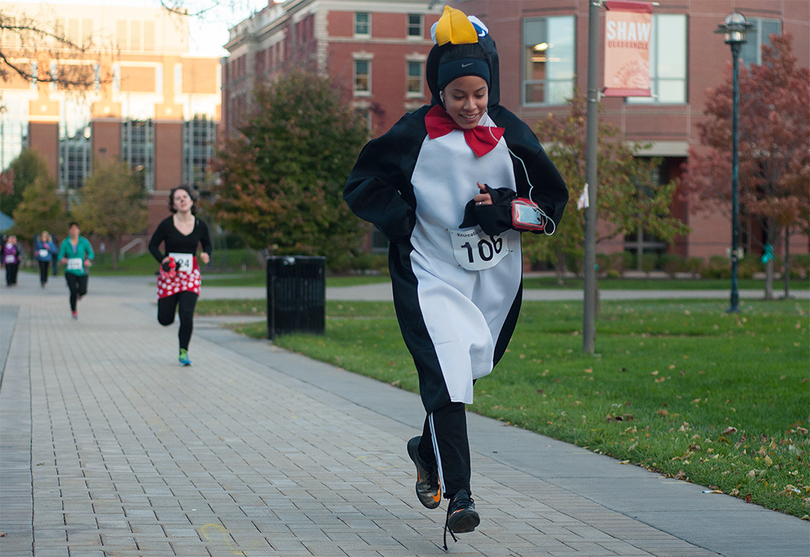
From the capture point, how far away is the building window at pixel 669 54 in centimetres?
3938

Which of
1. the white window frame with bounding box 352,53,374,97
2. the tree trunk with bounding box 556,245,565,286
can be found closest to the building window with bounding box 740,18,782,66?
the tree trunk with bounding box 556,245,565,286

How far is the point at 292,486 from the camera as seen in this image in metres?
5.52

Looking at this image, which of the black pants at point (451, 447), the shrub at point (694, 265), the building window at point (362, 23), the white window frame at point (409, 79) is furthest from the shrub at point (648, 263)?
the black pants at point (451, 447)

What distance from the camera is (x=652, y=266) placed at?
38.2 meters

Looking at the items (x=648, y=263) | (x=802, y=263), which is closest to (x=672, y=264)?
(x=648, y=263)

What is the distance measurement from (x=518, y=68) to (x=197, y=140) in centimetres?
5934

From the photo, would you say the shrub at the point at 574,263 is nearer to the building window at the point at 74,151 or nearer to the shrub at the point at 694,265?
the shrub at the point at 694,265

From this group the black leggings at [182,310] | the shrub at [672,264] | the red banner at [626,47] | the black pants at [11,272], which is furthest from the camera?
the shrub at [672,264]

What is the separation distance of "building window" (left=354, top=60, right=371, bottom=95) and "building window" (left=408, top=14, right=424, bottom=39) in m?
2.96

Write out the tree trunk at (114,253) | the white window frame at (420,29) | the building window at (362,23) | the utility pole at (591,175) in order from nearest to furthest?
the utility pole at (591,175)
the building window at (362,23)
the white window frame at (420,29)
the tree trunk at (114,253)

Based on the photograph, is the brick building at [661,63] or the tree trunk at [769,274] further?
the brick building at [661,63]

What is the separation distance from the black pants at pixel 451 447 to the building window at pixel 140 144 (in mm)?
92235

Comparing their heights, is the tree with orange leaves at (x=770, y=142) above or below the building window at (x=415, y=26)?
below

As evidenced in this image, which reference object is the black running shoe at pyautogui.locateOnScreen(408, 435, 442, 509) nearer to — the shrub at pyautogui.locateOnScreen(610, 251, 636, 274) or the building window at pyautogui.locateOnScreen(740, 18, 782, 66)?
the shrub at pyautogui.locateOnScreen(610, 251, 636, 274)
